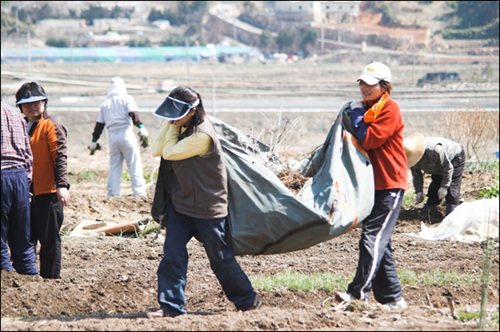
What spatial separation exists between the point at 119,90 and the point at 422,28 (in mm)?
65850

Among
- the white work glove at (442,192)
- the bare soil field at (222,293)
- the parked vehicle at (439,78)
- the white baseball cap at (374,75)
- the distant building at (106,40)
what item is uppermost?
the distant building at (106,40)

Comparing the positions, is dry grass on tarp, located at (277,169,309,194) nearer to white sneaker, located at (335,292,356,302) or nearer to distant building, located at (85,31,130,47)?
white sneaker, located at (335,292,356,302)

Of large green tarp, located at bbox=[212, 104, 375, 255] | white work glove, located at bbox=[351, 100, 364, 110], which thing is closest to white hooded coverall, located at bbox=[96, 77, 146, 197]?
large green tarp, located at bbox=[212, 104, 375, 255]

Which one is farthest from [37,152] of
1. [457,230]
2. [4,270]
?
[457,230]

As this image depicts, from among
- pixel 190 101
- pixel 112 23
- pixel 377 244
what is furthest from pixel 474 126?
pixel 112 23

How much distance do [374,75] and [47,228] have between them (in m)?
2.78

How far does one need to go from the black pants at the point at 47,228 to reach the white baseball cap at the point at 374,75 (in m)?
2.61

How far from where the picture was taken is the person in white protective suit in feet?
33.0

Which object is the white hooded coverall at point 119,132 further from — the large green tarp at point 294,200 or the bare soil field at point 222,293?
the large green tarp at point 294,200

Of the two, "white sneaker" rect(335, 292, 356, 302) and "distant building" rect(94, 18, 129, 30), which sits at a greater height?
"distant building" rect(94, 18, 129, 30)

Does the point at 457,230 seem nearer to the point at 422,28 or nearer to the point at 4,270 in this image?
the point at 4,270

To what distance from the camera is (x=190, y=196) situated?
4.52 meters

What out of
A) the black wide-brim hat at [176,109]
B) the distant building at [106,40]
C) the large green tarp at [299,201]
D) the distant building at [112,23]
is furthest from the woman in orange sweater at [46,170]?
the distant building at [112,23]

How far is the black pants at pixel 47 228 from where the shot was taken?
217 inches
